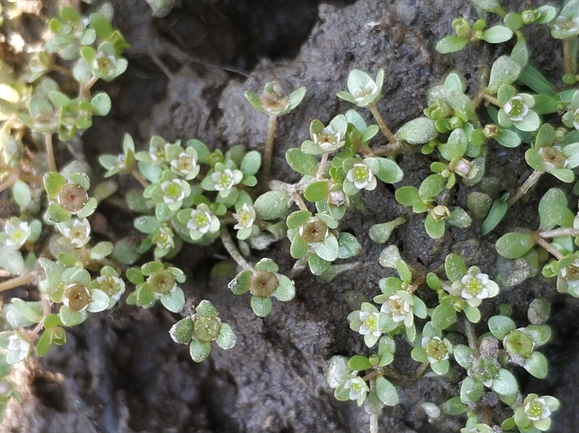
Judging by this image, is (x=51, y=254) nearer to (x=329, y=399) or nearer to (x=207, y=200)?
(x=207, y=200)

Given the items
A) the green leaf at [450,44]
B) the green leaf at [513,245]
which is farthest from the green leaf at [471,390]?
the green leaf at [450,44]

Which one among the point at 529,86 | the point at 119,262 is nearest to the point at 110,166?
the point at 119,262

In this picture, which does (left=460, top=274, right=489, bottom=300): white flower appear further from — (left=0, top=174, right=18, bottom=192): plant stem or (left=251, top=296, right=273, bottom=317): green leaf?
(left=0, top=174, right=18, bottom=192): plant stem

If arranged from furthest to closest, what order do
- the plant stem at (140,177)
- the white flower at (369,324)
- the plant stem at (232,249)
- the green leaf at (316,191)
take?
1. the plant stem at (140,177)
2. the plant stem at (232,249)
3. the white flower at (369,324)
4. the green leaf at (316,191)

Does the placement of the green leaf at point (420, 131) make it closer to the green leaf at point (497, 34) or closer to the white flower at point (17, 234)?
the green leaf at point (497, 34)

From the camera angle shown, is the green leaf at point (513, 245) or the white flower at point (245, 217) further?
the white flower at point (245, 217)

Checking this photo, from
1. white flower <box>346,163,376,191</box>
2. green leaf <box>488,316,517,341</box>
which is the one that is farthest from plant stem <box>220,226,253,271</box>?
green leaf <box>488,316,517,341</box>

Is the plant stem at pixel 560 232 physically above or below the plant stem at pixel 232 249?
above
